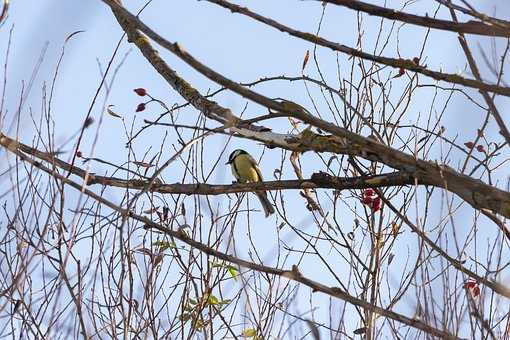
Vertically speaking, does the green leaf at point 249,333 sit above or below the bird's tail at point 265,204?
below

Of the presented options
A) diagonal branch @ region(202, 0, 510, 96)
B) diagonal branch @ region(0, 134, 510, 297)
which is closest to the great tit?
diagonal branch @ region(0, 134, 510, 297)

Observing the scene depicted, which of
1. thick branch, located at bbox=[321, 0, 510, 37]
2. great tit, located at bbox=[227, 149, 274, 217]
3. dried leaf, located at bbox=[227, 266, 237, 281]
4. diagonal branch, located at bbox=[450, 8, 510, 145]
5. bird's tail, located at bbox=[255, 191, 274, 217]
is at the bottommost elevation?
diagonal branch, located at bbox=[450, 8, 510, 145]

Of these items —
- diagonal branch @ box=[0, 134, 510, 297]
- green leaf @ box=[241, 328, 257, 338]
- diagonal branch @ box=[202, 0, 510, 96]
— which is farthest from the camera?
green leaf @ box=[241, 328, 257, 338]

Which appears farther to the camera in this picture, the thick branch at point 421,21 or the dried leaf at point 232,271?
the dried leaf at point 232,271

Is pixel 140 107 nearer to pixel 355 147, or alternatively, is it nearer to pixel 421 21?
pixel 355 147

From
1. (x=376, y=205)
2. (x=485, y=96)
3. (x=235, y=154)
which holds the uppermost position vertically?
(x=235, y=154)

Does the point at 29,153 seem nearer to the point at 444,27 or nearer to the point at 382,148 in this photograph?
the point at 382,148

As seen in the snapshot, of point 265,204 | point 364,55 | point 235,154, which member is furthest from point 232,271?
point 235,154

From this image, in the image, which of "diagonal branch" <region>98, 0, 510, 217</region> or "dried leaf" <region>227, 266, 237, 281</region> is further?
"dried leaf" <region>227, 266, 237, 281</region>

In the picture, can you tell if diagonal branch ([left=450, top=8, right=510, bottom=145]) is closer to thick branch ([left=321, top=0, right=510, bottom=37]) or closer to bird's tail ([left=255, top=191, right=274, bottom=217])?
thick branch ([left=321, top=0, right=510, bottom=37])

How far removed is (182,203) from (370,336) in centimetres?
120

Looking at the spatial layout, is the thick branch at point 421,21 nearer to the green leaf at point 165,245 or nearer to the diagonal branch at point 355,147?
the diagonal branch at point 355,147

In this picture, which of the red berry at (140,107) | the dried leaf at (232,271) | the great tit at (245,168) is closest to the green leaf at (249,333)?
the dried leaf at (232,271)

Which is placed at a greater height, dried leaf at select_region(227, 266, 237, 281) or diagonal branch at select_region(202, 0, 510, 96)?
dried leaf at select_region(227, 266, 237, 281)
